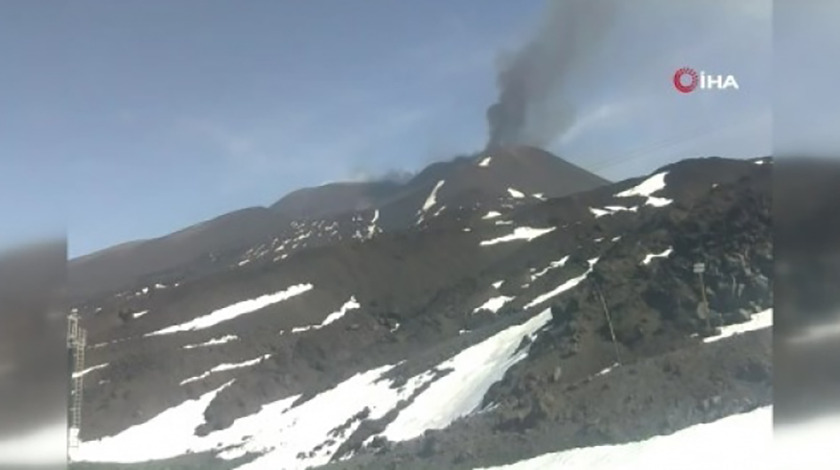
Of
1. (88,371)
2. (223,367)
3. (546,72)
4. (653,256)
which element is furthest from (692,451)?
(88,371)

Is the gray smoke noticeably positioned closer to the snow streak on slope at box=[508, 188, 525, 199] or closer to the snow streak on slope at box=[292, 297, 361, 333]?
the snow streak on slope at box=[508, 188, 525, 199]

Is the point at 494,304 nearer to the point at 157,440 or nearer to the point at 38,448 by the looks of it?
the point at 157,440

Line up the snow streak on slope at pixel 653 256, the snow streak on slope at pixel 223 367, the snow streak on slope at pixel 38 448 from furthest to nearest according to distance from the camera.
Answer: the snow streak on slope at pixel 653 256 < the snow streak on slope at pixel 223 367 < the snow streak on slope at pixel 38 448

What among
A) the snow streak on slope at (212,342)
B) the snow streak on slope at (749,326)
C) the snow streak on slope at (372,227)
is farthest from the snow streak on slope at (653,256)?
the snow streak on slope at (212,342)

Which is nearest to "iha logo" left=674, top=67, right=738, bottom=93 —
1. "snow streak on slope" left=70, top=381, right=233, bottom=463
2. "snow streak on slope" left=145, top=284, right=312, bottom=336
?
"snow streak on slope" left=145, top=284, right=312, bottom=336

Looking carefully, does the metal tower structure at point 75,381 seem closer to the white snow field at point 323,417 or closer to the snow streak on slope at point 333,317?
the white snow field at point 323,417

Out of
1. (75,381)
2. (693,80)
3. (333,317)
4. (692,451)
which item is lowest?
(692,451)

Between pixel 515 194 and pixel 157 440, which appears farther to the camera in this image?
pixel 515 194

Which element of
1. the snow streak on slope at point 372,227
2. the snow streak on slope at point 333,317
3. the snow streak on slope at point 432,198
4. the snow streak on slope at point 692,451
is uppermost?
the snow streak on slope at point 432,198
